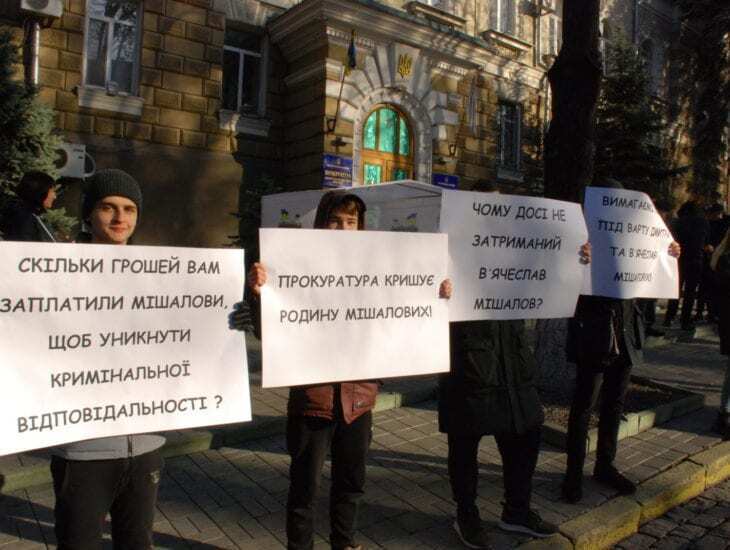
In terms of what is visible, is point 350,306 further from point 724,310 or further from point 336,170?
point 336,170

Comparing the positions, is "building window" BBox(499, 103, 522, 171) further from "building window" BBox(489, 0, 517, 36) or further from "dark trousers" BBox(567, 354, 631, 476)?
"dark trousers" BBox(567, 354, 631, 476)

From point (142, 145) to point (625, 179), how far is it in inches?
449

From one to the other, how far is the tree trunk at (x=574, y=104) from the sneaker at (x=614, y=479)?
248 centimetres

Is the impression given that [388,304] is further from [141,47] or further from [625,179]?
[625,179]

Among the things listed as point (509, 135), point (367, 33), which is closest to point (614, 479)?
point (367, 33)

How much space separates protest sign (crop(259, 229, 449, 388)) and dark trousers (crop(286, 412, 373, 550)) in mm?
270

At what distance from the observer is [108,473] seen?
2135 mm

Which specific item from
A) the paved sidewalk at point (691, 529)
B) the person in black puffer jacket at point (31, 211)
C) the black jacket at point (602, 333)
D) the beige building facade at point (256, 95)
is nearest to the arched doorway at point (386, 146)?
the beige building facade at point (256, 95)

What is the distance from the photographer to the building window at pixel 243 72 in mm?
12523

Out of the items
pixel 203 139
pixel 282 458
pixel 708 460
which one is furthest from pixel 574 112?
pixel 203 139

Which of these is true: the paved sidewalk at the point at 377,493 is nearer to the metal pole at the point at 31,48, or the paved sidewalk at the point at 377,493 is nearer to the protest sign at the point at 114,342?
the protest sign at the point at 114,342

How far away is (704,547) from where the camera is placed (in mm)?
3420

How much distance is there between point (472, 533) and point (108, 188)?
8.01ft

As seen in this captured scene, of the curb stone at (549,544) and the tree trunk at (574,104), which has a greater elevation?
the tree trunk at (574,104)
